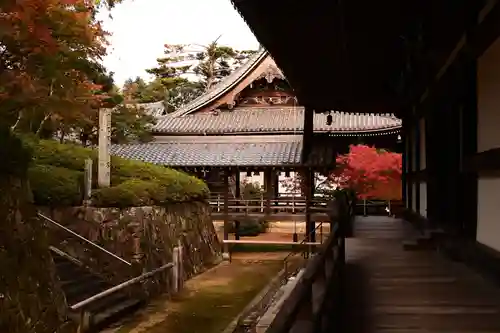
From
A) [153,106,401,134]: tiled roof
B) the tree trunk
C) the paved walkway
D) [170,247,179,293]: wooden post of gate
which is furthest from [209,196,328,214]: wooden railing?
the paved walkway

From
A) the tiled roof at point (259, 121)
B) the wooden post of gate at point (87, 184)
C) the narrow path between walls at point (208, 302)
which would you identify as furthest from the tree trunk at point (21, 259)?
the tiled roof at point (259, 121)

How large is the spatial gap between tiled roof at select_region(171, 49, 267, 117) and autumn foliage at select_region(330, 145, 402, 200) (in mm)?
7284

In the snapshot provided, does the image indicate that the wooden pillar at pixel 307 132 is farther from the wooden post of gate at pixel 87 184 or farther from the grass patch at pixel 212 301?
the wooden post of gate at pixel 87 184

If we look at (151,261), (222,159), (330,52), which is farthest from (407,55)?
(222,159)

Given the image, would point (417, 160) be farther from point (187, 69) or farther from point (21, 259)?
point (187, 69)

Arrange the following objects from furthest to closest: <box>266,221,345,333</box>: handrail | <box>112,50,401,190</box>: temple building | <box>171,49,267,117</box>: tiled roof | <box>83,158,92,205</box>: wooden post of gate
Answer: <box>171,49,267,117</box>: tiled roof → <box>112,50,401,190</box>: temple building → <box>83,158,92,205</box>: wooden post of gate → <box>266,221,345,333</box>: handrail

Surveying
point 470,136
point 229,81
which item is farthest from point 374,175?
point 470,136

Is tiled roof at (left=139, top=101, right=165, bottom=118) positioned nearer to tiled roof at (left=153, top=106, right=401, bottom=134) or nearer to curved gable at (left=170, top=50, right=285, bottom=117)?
tiled roof at (left=153, top=106, right=401, bottom=134)

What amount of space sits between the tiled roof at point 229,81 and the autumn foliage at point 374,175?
23.9 ft

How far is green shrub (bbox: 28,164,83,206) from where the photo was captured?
12805mm

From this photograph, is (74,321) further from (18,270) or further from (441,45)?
(441,45)

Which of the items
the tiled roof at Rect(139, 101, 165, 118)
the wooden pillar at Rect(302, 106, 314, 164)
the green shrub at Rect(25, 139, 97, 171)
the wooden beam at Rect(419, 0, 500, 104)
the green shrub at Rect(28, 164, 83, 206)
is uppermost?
the tiled roof at Rect(139, 101, 165, 118)

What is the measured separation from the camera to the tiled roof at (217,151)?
22672 mm

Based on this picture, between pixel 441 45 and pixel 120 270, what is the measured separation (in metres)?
10.4
